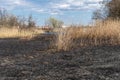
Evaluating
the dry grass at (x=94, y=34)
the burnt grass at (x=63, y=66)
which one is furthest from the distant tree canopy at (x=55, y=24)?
the burnt grass at (x=63, y=66)

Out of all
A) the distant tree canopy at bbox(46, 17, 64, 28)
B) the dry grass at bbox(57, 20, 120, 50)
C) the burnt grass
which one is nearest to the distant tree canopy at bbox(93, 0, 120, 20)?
the distant tree canopy at bbox(46, 17, 64, 28)

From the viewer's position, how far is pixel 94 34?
54.2ft

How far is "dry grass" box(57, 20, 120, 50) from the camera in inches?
560

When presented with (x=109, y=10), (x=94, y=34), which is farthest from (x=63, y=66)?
(x=109, y=10)

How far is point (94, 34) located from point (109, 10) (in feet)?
38.7

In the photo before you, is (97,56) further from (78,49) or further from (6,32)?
(6,32)

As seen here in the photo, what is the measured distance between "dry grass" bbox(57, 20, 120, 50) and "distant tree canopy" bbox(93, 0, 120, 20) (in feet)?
32.4

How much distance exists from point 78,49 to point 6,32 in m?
14.2

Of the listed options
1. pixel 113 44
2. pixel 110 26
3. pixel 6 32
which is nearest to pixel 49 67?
pixel 113 44

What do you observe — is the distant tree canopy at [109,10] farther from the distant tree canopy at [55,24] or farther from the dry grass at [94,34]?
the dry grass at [94,34]

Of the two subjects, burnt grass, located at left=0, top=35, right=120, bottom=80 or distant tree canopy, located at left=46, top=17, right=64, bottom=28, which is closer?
burnt grass, located at left=0, top=35, right=120, bottom=80

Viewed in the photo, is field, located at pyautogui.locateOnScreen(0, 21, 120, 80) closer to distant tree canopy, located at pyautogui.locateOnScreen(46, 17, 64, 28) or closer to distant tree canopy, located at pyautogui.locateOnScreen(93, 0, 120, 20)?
distant tree canopy, located at pyautogui.locateOnScreen(46, 17, 64, 28)

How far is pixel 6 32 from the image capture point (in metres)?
26.2

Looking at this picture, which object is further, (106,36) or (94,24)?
(94,24)
